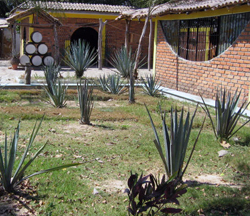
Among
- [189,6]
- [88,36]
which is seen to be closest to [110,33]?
[88,36]

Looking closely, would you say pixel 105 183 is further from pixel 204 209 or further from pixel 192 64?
pixel 192 64

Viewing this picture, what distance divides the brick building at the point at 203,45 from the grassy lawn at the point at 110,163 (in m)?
1.87

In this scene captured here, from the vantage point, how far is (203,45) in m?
10.5

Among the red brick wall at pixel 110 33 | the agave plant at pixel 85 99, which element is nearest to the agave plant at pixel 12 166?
the agave plant at pixel 85 99

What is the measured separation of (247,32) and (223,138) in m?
3.68

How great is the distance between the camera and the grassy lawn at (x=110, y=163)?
366 centimetres

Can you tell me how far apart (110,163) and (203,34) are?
6.63 metres

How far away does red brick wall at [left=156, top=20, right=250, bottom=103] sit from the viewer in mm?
8633

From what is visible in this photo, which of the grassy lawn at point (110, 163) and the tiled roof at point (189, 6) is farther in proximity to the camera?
the tiled roof at point (189, 6)

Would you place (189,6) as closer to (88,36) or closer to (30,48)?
(30,48)

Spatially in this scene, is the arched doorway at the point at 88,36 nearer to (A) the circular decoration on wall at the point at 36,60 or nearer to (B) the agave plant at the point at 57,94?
(A) the circular decoration on wall at the point at 36,60

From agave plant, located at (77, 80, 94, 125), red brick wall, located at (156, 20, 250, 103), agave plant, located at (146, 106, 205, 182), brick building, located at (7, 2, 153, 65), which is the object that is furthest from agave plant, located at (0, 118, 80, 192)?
brick building, located at (7, 2, 153, 65)

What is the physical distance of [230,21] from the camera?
9195mm

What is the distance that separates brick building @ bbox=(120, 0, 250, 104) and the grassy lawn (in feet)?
6.14
